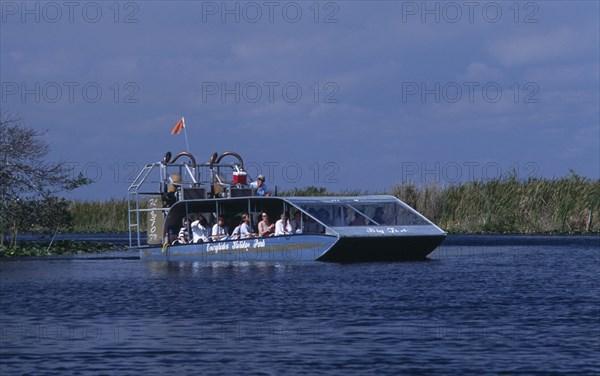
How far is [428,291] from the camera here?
2955 centimetres

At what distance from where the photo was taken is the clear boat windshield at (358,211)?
37.1 meters

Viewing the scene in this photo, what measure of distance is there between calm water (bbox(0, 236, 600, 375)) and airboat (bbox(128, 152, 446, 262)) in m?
0.62

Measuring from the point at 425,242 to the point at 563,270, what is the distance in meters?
4.39

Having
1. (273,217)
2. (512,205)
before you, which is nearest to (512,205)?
(512,205)

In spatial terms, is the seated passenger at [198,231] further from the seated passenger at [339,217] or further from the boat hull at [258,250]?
the seated passenger at [339,217]

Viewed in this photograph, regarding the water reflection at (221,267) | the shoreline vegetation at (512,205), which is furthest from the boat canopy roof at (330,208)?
the shoreline vegetation at (512,205)

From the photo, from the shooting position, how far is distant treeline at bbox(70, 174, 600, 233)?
59062 millimetres

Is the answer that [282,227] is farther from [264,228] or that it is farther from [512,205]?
[512,205]

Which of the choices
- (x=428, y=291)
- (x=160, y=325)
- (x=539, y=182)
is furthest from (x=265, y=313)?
(x=539, y=182)

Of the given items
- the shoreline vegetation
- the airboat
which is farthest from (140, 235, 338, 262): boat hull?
the shoreline vegetation

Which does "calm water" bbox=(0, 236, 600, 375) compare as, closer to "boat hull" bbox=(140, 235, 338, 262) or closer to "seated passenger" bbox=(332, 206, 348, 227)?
"boat hull" bbox=(140, 235, 338, 262)

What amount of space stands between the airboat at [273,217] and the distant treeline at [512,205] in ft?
65.6

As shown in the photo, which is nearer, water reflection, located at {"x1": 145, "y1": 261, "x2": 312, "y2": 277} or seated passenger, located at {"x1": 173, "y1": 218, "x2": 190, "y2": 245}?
water reflection, located at {"x1": 145, "y1": 261, "x2": 312, "y2": 277}

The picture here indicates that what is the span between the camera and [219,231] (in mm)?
39125
